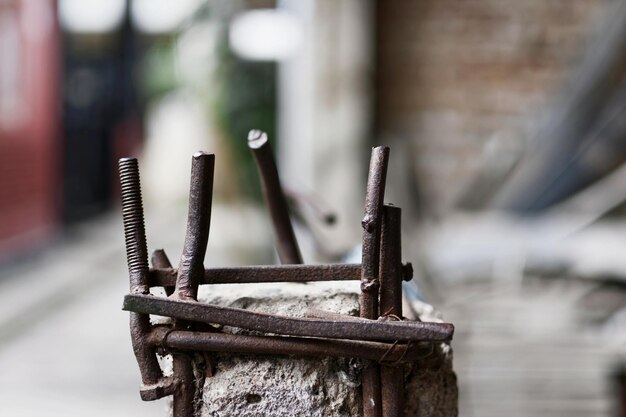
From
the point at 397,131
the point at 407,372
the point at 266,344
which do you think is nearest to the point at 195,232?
the point at 266,344

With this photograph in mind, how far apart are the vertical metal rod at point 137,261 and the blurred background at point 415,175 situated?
32 cm

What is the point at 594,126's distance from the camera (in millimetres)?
2703

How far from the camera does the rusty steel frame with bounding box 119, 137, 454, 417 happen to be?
60 cm

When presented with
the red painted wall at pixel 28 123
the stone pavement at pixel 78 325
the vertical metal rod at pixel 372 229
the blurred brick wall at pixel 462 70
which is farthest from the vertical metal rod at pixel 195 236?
the red painted wall at pixel 28 123

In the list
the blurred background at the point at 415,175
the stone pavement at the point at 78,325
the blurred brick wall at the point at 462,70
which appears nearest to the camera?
the blurred background at the point at 415,175

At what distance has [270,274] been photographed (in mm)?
658

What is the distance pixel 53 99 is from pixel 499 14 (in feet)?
17.8

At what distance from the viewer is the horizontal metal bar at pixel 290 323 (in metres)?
0.59

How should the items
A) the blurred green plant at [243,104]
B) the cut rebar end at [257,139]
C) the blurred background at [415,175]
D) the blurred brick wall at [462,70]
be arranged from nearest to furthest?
1. the cut rebar end at [257,139]
2. the blurred background at [415,175]
3. the blurred brick wall at [462,70]
4. the blurred green plant at [243,104]

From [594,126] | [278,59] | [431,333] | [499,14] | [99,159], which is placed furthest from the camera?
[99,159]

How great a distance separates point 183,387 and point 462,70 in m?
3.71

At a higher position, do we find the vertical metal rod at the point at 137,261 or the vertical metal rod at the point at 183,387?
the vertical metal rod at the point at 137,261

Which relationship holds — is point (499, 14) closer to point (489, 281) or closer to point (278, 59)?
point (278, 59)

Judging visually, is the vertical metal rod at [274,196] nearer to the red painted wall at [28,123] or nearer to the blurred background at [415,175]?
the blurred background at [415,175]
